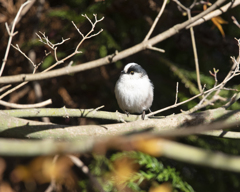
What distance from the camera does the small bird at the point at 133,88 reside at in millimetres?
3447

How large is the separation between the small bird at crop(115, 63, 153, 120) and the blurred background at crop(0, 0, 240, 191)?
22 centimetres

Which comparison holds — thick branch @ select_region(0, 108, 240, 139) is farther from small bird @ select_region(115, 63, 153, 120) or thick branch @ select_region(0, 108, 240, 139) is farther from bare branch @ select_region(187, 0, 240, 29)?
small bird @ select_region(115, 63, 153, 120)

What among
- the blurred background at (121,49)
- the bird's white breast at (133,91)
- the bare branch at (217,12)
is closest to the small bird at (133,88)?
the bird's white breast at (133,91)

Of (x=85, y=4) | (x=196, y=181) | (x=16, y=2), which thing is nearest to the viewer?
(x=196, y=181)

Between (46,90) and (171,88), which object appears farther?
(46,90)

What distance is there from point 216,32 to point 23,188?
3.20m

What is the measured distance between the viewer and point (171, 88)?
136 inches

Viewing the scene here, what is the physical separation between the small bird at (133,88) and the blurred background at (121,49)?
220 millimetres

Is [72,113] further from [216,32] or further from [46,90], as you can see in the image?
[216,32]

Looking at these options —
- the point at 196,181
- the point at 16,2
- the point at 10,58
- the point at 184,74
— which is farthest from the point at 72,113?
the point at 16,2

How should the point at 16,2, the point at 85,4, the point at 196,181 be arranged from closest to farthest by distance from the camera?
the point at 196,181, the point at 85,4, the point at 16,2

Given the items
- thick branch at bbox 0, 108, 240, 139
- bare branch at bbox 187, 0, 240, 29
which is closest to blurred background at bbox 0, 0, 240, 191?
bare branch at bbox 187, 0, 240, 29

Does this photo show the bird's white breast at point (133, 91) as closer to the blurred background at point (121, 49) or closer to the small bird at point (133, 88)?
the small bird at point (133, 88)

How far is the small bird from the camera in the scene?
3447 millimetres
